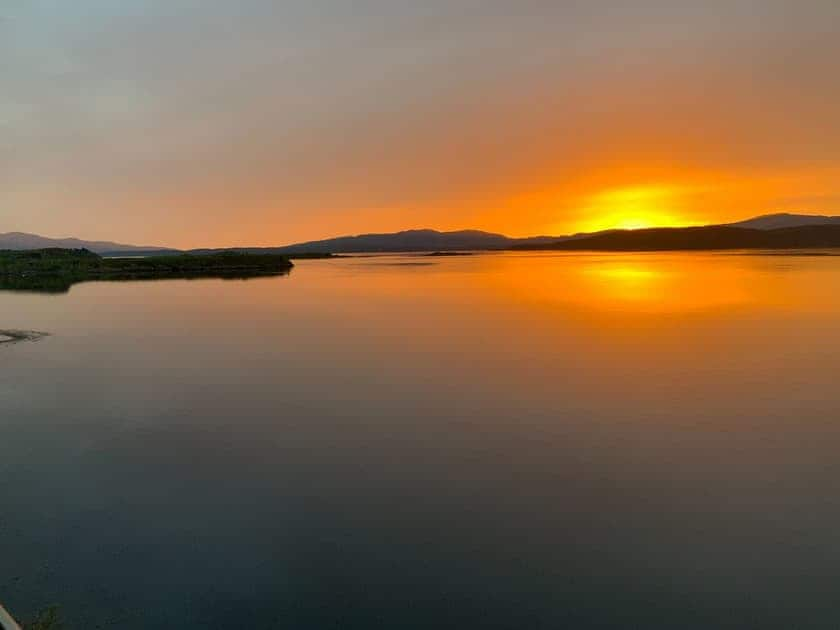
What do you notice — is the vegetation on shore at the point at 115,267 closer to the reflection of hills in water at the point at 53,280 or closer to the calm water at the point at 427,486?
the reflection of hills in water at the point at 53,280

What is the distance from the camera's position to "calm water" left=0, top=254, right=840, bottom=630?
26.3 feet

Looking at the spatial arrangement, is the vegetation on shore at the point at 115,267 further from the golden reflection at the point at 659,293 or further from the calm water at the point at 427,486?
the calm water at the point at 427,486

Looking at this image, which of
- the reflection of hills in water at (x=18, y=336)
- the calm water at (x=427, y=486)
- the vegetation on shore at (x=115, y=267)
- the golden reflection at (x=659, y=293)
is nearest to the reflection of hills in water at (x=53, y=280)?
the vegetation on shore at (x=115, y=267)

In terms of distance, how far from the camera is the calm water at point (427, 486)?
8016 mm

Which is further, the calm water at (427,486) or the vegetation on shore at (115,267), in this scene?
the vegetation on shore at (115,267)

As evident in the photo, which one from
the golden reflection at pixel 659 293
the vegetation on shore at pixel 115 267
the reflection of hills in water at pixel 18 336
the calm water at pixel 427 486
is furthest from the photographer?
the vegetation on shore at pixel 115 267

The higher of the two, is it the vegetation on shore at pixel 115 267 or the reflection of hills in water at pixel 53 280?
the vegetation on shore at pixel 115 267

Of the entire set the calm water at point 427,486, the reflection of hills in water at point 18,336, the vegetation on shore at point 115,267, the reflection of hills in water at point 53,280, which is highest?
the vegetation on shore at point 115,267

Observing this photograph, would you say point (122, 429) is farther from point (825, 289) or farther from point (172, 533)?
point (825, 289)

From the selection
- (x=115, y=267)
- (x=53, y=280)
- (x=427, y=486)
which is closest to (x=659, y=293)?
(x=427, y=486)

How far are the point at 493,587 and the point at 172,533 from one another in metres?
5.76

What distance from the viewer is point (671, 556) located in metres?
8.95

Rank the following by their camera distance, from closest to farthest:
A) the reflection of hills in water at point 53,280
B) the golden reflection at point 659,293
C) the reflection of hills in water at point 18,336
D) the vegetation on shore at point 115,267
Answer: the reflection of hills in water at point 18,336, the golden reflection at point 659,293, the reflection of hills in water at point 53,280, the vegetation on shore at point 115,267

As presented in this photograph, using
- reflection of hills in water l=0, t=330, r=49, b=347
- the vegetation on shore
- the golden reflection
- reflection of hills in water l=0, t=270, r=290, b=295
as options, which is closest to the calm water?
reflection of hills in water l=0, t=330, r=49, b=347
